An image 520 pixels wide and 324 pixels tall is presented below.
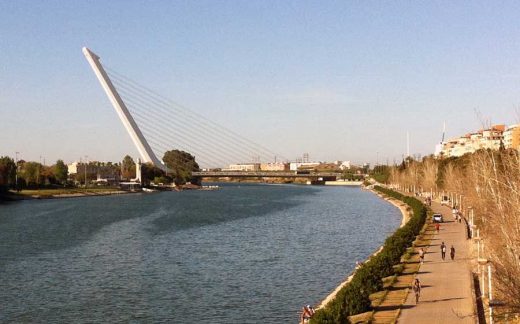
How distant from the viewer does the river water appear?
18.1m

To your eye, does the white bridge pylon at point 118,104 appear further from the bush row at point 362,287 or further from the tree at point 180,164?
the bush row at point 362,287

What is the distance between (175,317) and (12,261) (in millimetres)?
12516

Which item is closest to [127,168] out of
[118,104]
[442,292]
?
[118,104]

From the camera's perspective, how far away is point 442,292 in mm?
16859

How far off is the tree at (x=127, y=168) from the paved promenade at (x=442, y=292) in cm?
10550

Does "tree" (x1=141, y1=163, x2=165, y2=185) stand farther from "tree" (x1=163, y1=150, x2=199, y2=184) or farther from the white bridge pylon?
the white bridge pylon

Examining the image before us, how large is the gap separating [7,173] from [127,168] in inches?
2635

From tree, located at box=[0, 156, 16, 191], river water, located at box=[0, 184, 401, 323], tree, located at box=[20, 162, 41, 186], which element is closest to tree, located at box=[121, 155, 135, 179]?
tree, located at box=[20, 162, 41, 186]

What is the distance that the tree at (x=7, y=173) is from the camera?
71525mm

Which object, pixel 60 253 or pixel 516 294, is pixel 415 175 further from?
pixel 516 294

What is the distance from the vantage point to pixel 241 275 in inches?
905

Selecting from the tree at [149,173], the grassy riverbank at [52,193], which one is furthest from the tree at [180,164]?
the grassy riverbank at [52,193]

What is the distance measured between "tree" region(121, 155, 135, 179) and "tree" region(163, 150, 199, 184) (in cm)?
736

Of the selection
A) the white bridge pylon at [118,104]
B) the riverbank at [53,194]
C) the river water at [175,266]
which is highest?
the white bridge pylon at [118,104]
